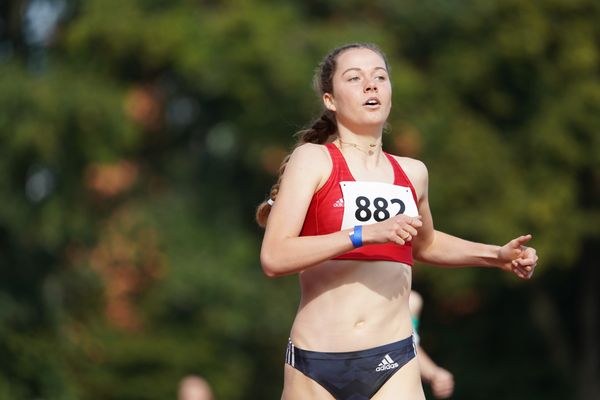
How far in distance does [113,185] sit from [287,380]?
74.8 ft

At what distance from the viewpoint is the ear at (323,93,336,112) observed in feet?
18.2

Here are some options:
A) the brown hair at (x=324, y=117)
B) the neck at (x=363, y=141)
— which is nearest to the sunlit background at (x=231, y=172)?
the brown hair at (x=324, y=117)

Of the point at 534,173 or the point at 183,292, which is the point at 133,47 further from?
the point at 534,173

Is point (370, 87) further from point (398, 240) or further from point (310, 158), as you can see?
point (398, 240)

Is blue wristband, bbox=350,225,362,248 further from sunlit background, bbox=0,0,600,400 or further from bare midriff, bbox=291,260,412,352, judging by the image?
sunlit background, bbox=0,0,600,400

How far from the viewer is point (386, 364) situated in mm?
5223

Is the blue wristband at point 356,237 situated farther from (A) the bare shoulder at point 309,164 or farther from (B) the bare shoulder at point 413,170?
(B) the bare shoulder at point 413,170

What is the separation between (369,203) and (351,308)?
409mm

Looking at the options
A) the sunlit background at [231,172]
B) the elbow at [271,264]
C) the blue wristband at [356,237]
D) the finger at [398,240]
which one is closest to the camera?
the finger at [398,240]

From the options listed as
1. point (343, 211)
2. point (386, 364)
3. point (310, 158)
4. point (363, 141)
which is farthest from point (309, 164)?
point (386, 364)

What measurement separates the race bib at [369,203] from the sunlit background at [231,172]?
53.4ft

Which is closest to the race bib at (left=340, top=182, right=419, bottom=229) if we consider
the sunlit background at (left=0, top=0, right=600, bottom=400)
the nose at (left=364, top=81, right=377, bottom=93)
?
the nose at (left=364, top=81, right=377, bottom=93)

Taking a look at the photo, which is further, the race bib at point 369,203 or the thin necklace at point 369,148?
the thin necklace at point 369,148

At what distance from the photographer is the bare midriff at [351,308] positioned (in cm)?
523
